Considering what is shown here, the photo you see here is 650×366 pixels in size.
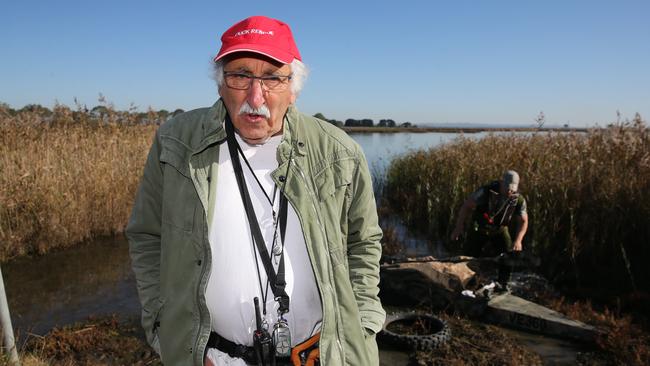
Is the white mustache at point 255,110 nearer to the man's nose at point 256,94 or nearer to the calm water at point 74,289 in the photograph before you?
the man's nose at point 256,94

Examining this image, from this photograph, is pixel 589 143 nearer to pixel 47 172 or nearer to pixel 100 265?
pixel 100 265

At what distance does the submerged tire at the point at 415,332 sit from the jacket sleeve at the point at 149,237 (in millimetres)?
4188

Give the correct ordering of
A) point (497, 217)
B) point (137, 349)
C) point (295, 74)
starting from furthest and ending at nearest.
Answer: point (497, 217) < point (137, 349) < point (295, 74)

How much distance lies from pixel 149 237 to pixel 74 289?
6591 mm

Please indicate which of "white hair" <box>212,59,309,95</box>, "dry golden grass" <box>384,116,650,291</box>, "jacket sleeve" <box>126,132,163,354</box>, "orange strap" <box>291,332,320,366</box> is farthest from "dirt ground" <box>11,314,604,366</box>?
"white hair" <box>212,59,309,95</box>

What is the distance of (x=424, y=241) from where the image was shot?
1095cm

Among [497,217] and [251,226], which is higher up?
[251,226]

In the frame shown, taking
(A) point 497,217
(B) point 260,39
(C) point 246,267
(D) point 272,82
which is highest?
(B) point 260,39

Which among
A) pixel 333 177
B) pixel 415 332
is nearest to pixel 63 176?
pixel 415 332

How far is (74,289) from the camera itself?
7395mm

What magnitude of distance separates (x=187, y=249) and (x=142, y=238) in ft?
1.07

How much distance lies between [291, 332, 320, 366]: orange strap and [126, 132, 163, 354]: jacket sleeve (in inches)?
21.7

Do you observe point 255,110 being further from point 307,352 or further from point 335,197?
point 307,352

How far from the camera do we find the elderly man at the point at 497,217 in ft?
23.1
